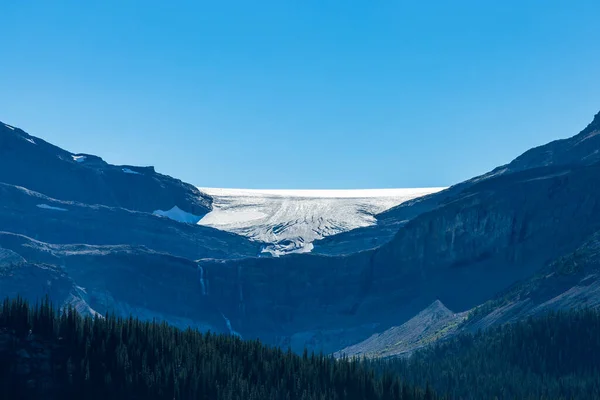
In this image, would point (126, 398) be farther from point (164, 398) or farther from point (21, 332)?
point (21, 332)

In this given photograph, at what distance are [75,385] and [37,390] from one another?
592 centimetres

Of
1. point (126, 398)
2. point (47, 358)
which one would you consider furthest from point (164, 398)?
point (47, 358)

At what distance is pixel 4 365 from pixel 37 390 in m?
5.96

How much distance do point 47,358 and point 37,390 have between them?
6917 millimetres

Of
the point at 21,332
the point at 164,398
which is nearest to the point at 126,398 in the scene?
the point at 164,398

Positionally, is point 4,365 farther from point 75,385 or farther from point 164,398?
point 164,398

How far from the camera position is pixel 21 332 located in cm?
19925

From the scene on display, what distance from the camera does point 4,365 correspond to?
190750 millimetres

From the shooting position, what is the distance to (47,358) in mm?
195750

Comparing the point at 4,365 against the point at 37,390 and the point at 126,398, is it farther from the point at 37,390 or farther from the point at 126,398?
the point at 126,398

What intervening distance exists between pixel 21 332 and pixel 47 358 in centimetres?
665

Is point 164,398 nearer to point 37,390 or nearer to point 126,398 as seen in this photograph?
point 126,398

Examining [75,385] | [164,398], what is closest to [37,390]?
[75,385]

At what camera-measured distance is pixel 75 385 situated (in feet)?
635
